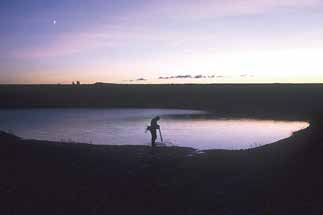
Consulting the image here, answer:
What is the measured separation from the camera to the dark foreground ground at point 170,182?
12.4 meters

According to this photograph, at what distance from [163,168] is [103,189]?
328 centimetres

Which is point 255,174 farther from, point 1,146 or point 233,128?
point 233,128

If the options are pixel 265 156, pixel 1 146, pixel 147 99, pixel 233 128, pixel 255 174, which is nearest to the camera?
pixel 255 174

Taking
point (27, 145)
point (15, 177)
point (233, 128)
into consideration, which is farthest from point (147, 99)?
point (15, 177)

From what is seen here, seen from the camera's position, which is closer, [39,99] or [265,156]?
[265,156]

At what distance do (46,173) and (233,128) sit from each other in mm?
29072

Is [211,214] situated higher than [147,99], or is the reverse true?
[147,99]

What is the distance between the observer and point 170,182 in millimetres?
14852

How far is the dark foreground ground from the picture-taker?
40.8 ft

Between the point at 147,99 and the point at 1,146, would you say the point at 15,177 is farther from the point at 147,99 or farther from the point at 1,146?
the point at 147,99

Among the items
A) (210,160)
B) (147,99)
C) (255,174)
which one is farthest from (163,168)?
(147,99)

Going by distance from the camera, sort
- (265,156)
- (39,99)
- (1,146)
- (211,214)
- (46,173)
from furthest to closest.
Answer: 1. (39,99)
2. (1,146)
3. (265,156)
4. (46,173)
5. (211,214)

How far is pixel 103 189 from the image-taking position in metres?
14.3

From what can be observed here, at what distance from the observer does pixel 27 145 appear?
76.7 ft
